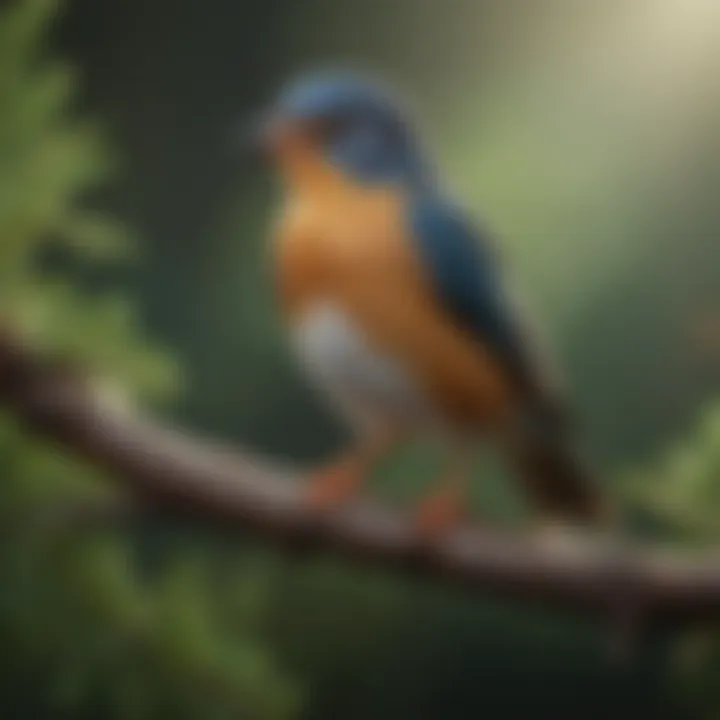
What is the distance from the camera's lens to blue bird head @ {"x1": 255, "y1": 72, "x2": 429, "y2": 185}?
127 centimetres

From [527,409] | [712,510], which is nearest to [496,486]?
[527,409]

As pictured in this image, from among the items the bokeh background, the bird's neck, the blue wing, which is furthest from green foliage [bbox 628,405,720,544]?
the bird's neck

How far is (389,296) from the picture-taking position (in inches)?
48.8

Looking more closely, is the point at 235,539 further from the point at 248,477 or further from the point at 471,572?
the point at 471,572

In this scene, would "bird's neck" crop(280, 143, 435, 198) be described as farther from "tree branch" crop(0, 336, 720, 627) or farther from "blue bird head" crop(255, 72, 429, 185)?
"tree branch" crop(0, 336, 720, 627)

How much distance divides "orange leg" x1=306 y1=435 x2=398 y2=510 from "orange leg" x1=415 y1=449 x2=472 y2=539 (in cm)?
5

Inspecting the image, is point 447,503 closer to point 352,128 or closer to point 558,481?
point 558,481

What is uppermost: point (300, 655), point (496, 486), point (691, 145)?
point (691, 145)

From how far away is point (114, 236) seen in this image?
1.33 meters

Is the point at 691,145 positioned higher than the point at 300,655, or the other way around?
the point at 691,145

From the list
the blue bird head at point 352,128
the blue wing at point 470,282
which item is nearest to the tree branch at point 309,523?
the blue wing at point 470,282

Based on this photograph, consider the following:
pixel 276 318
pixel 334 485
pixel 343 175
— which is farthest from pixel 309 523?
pixel 343 175

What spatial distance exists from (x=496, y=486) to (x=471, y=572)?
0.22ft

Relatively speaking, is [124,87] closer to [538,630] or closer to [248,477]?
[248,477]
